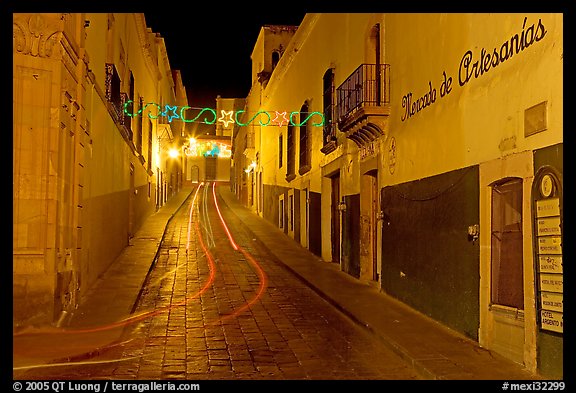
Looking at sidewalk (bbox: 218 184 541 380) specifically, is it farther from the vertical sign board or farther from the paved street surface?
the vertical sign board

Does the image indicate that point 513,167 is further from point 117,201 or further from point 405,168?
point 117,201

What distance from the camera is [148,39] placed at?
86.2 ft

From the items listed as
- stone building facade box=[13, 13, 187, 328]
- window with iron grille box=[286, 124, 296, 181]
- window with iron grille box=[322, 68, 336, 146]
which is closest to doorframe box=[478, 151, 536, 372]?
stone building facade box=[13, 13, 187, 328]

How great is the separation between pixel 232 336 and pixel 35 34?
222 inches

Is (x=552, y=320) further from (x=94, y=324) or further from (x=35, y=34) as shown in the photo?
(x=35, y=34)

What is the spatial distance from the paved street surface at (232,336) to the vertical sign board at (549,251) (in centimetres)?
174

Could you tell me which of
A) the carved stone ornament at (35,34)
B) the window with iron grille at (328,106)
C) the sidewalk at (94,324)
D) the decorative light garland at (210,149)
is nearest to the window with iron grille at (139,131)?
the sidewalk at (94,324)

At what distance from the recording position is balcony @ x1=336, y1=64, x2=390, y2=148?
12.3 metres

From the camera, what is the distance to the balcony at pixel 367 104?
40.4 feet

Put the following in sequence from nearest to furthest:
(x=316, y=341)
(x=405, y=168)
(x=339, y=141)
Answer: (x=316, y=341) → (x=405, y=168) → (x=339, y=141)

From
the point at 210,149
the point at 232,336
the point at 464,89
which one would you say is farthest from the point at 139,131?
the point at 210,149

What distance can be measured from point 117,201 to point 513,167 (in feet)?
40.0
